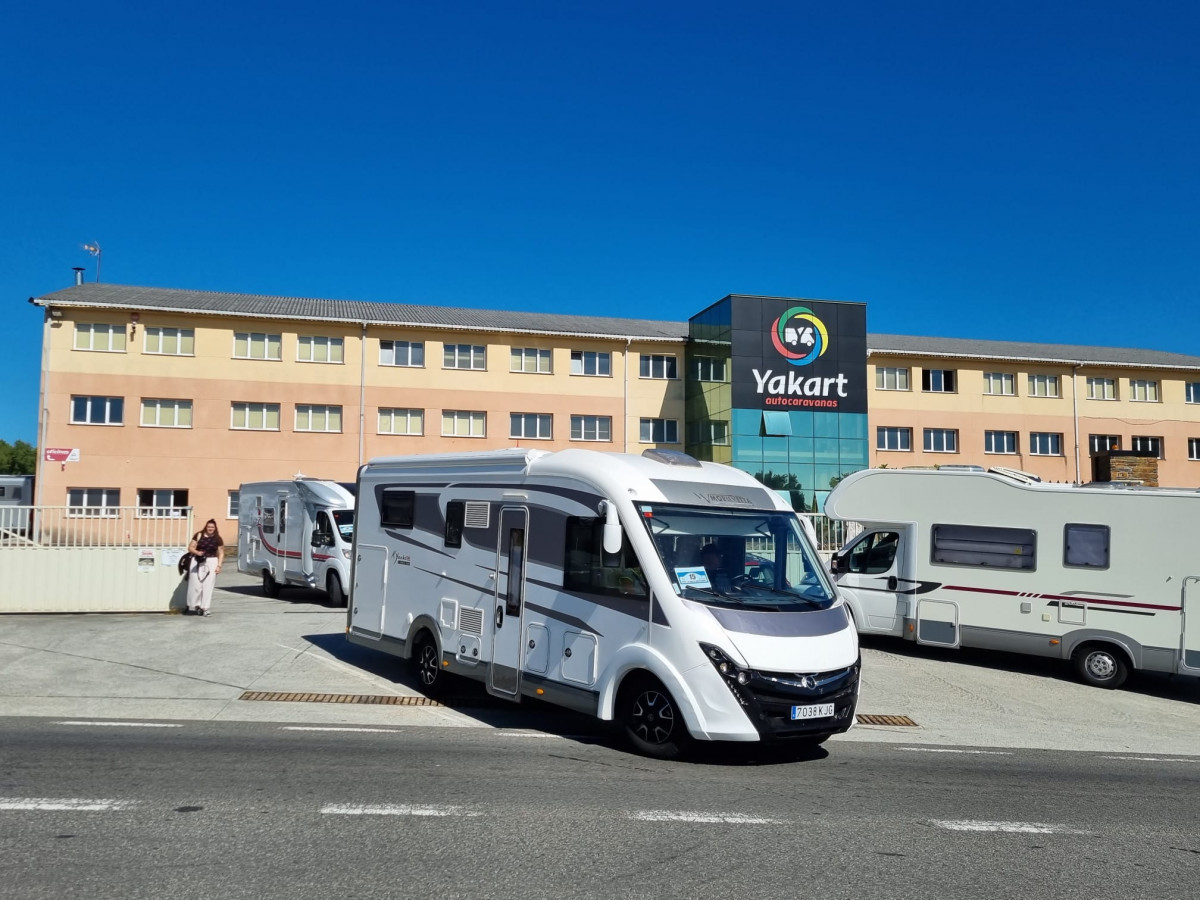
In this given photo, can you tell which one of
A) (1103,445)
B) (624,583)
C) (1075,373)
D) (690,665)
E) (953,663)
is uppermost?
(1075,373)

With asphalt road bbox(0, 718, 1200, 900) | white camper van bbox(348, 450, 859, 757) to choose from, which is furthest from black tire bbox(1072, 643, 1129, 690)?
white camper van bbox(348, 450, 859, 757)

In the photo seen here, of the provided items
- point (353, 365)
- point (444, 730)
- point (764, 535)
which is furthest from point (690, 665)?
point (353, 365)

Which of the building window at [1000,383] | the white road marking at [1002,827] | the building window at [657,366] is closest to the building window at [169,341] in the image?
the building window at [657,366]

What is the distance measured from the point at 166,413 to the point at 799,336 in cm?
2617

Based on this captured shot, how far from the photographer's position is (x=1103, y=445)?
49188 mm

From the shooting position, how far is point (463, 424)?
140ft

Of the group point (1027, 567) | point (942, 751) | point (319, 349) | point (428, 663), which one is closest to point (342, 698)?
point (428, 663)

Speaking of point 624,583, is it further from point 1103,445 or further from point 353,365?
point 1103,445

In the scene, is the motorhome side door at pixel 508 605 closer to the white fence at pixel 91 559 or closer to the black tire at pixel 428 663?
the black tire at pixel 428 663

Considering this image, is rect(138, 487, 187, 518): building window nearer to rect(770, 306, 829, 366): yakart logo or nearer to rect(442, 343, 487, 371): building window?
rect(442, 343, 487, 371): building window

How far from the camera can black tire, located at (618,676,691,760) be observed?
26.4ft

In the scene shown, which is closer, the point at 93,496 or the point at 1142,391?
the point at 93,496

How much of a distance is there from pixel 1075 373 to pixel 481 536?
4649 cm

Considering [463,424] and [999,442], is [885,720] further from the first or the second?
[999,442]
